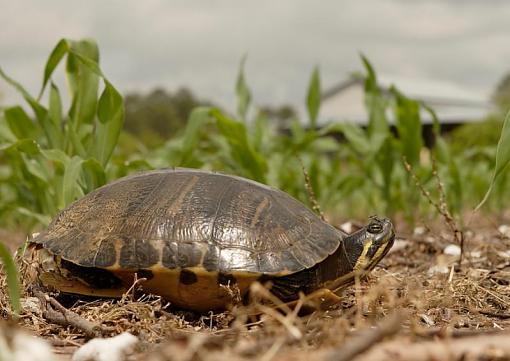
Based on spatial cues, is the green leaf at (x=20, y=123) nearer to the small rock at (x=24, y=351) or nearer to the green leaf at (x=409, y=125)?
the green leaf at (x=409, y=125)

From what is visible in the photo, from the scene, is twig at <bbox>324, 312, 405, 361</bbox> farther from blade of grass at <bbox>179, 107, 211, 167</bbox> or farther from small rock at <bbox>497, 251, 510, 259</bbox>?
blade of grass at <bbox>179, 107, 211, 167</bbox>

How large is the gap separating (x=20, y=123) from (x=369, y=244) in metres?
2.71

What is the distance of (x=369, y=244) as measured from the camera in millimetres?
2738

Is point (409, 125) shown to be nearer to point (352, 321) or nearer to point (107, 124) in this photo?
→ point (107, 124)

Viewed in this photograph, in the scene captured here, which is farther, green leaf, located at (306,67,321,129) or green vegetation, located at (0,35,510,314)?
green leaf, located at (306,67,321,129)

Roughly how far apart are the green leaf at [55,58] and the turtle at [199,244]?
1.42 m

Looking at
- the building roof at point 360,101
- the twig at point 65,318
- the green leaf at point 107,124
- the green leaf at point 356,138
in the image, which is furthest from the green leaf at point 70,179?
the building roof at point 360,101

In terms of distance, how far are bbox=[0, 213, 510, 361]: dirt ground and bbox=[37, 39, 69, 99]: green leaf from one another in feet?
4.61

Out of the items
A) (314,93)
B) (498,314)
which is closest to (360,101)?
(314,93)

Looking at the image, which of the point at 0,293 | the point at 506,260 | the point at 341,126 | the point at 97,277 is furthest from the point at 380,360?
the point at 341,126

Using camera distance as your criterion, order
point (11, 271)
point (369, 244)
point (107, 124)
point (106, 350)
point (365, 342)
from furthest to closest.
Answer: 1. point (107, 124)
2. point (369, 244)
3. point (11, 271)
4. point (106, 350)
5. point (365, 342)

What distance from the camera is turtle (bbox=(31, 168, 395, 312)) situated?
98.0 inches

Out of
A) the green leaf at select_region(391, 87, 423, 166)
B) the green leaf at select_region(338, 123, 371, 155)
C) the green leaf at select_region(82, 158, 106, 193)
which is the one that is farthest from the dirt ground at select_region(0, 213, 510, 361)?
the green leaf at select_region(338, 123, 371, 155)

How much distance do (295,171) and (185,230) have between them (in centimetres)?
384
